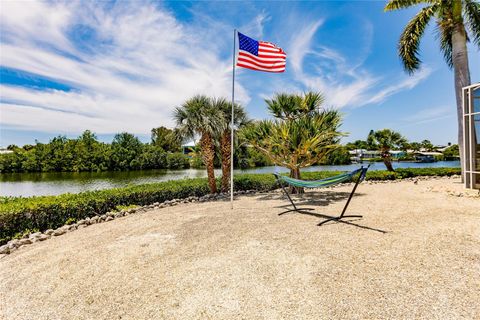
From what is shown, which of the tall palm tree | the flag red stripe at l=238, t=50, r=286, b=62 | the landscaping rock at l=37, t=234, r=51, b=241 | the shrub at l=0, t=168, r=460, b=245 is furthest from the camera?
the tall palm tree

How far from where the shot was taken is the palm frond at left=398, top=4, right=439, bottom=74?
1067 cm

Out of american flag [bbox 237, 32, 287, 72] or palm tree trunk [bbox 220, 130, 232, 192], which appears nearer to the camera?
american flag [bbox 237, 32, 287, 72]

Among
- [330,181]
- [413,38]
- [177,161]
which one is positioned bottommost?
[330,181]

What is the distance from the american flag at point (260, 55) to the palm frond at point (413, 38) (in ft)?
24.5

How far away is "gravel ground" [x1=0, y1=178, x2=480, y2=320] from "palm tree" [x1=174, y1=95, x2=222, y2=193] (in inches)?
187

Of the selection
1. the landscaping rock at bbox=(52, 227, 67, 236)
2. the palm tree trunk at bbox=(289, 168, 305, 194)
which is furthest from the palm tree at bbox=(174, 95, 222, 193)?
the landscaping rock at bbox=(52, 227, 67, 236)

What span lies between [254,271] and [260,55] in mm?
5904

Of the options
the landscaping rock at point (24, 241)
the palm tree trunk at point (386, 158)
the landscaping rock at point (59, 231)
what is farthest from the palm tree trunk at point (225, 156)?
the palm tree trunk at point (386, 158)

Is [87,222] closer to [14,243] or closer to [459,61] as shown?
[14,243]

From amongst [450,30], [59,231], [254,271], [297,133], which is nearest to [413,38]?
[450,30]

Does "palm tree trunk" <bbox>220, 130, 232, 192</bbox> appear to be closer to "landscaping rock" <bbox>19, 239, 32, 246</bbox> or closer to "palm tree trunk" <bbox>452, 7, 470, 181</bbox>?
"landscaping rock" <bbox>19, 239, 32, 246</bbox>

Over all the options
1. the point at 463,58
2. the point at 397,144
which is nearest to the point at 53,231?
the point at 463,58

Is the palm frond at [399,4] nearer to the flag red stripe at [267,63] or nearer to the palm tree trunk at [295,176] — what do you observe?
the flag red stripe at [267,63]

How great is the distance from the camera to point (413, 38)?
1098 centimetres
